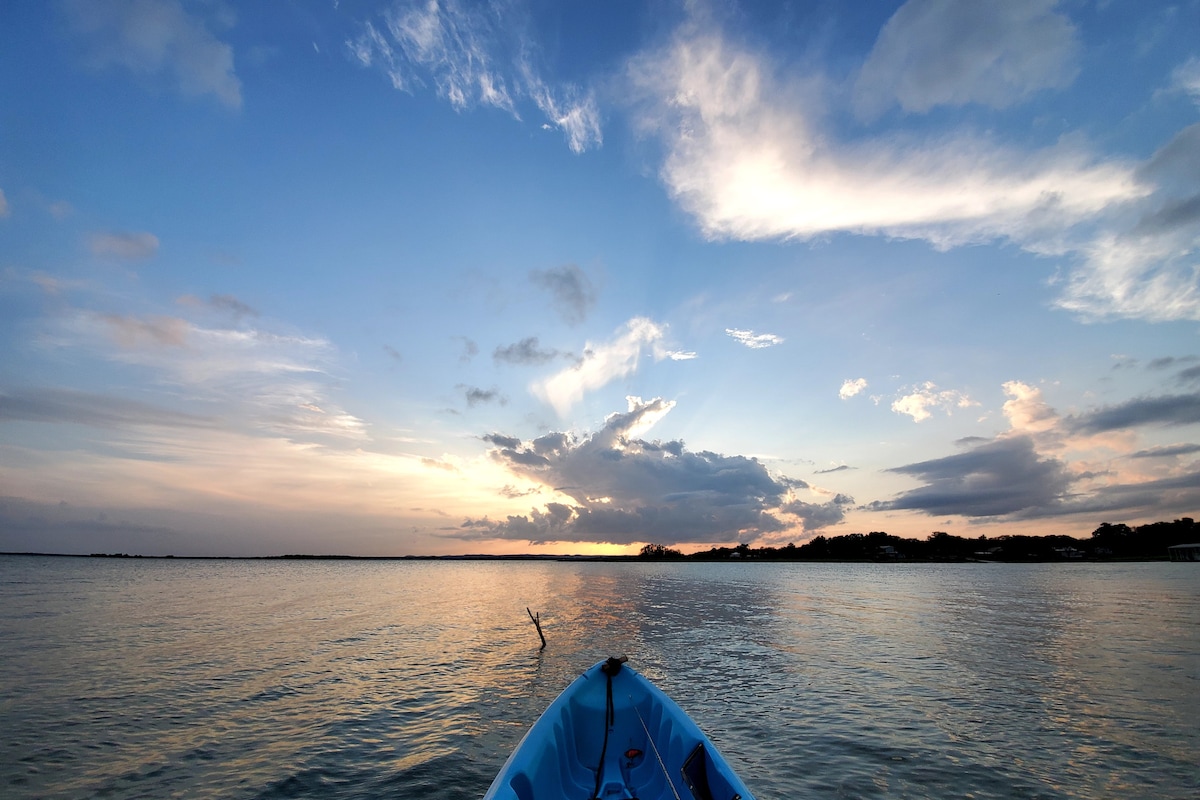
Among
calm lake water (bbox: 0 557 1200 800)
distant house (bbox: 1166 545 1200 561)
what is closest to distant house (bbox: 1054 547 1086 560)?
distant house (bbox: 1166 545 1200 561)

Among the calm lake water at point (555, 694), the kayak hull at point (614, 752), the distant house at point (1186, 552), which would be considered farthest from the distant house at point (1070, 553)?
the kayak hull at point (614, 752)

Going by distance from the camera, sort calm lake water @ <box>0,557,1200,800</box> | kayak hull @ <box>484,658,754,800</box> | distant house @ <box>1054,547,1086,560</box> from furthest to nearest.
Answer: distant house @ <box>1054,547,1086,560</box>
calm lake water @ <box>0,557,1200,800</box>
kayak hull @ <box>484,658,754,800</box>

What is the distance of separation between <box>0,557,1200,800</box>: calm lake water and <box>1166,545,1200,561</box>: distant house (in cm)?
15456

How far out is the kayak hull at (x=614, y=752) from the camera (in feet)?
25.2

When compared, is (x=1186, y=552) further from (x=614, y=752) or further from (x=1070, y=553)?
(x=614, y=752)

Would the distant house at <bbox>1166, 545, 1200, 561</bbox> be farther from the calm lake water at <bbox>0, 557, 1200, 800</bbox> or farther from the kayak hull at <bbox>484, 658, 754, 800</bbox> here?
the kayak hull at <bbox>484, 658, 754, 800</bbox>

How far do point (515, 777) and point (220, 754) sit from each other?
31.5ft

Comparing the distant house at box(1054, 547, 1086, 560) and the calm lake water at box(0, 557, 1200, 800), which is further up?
the distant house at box(1054, 547, 1086, 560)

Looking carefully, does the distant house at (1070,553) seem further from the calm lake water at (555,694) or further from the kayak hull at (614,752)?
the kayak hull at (614,752)

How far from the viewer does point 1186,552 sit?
141500 mm

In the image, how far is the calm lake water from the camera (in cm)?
1119

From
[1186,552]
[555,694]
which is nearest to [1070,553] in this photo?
[1186,552]

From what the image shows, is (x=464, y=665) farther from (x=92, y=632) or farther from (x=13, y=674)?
(x=92, y=632)

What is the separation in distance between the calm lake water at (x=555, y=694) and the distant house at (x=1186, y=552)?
507ft
